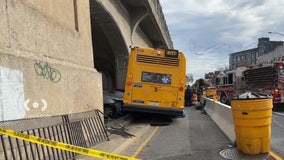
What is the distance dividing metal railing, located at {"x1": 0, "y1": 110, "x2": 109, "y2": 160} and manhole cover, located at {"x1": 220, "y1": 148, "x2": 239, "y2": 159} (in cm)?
328

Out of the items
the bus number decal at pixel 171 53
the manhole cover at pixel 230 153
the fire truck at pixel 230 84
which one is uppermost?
the bus number decal at pixel 171 53

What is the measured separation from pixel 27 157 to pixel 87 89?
546 cm

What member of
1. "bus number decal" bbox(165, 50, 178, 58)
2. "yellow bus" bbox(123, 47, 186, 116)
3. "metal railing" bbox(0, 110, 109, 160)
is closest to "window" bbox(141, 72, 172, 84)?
"yellow bus" bbox(123, 47, 186, 116)

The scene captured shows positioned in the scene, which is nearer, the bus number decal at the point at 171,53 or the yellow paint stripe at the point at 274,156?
the yellow paint stripe at the point at 274,156

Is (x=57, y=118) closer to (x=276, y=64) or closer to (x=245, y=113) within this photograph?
(x=245, y=113)

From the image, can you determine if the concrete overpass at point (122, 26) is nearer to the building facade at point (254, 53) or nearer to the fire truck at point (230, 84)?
the fire truck at point (230, 84)

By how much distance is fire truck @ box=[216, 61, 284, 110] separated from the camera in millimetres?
25531

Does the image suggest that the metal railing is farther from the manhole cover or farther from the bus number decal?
the bus number decal

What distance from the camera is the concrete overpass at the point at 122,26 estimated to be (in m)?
22.3

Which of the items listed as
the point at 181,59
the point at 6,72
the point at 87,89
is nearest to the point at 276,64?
the point at 181,59

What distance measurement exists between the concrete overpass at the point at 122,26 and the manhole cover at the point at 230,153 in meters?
11.0

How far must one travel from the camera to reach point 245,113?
9.23 metres

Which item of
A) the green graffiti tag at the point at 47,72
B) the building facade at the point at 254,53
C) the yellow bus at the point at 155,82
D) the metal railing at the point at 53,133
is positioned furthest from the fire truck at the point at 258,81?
the building facade at the point at 254,53

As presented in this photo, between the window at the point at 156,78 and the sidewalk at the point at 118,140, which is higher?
the window at the point at 156,78
